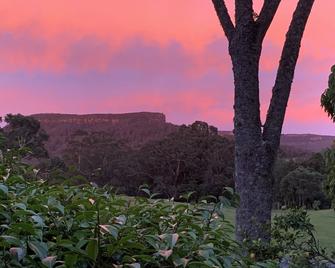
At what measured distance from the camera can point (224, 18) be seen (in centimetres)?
570

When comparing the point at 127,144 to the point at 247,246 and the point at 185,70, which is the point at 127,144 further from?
the point at 247,246

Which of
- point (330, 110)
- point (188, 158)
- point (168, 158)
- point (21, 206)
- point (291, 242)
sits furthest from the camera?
point (188, 158)

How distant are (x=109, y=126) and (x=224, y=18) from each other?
31.6m

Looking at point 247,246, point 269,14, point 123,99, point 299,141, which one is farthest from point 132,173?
point 247,246

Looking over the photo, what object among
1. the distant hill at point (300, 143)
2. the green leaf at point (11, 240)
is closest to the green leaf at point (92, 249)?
the green leaf at point (11, 240)

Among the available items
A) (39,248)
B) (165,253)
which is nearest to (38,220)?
(39,248)

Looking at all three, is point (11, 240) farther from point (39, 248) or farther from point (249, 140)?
point (249, 140)

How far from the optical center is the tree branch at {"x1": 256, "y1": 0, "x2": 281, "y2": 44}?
5496 millimetres

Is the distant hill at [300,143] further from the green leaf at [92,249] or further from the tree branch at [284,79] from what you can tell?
the green leaf at [92,249]

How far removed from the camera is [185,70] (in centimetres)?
1479

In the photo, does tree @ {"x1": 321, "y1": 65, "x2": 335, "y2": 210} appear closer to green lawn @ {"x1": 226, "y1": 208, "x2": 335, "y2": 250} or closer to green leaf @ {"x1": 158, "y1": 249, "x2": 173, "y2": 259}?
green lawn @ {"x1": 226, "y1": 208, "x2": 335, "y2": 250}

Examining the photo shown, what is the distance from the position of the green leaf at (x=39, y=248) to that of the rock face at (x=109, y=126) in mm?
31202

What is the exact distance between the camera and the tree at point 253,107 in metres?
5.36

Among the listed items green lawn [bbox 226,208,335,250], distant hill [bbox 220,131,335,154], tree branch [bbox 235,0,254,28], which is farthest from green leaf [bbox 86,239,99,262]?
distant hill [bbox 220,131,335,154]
